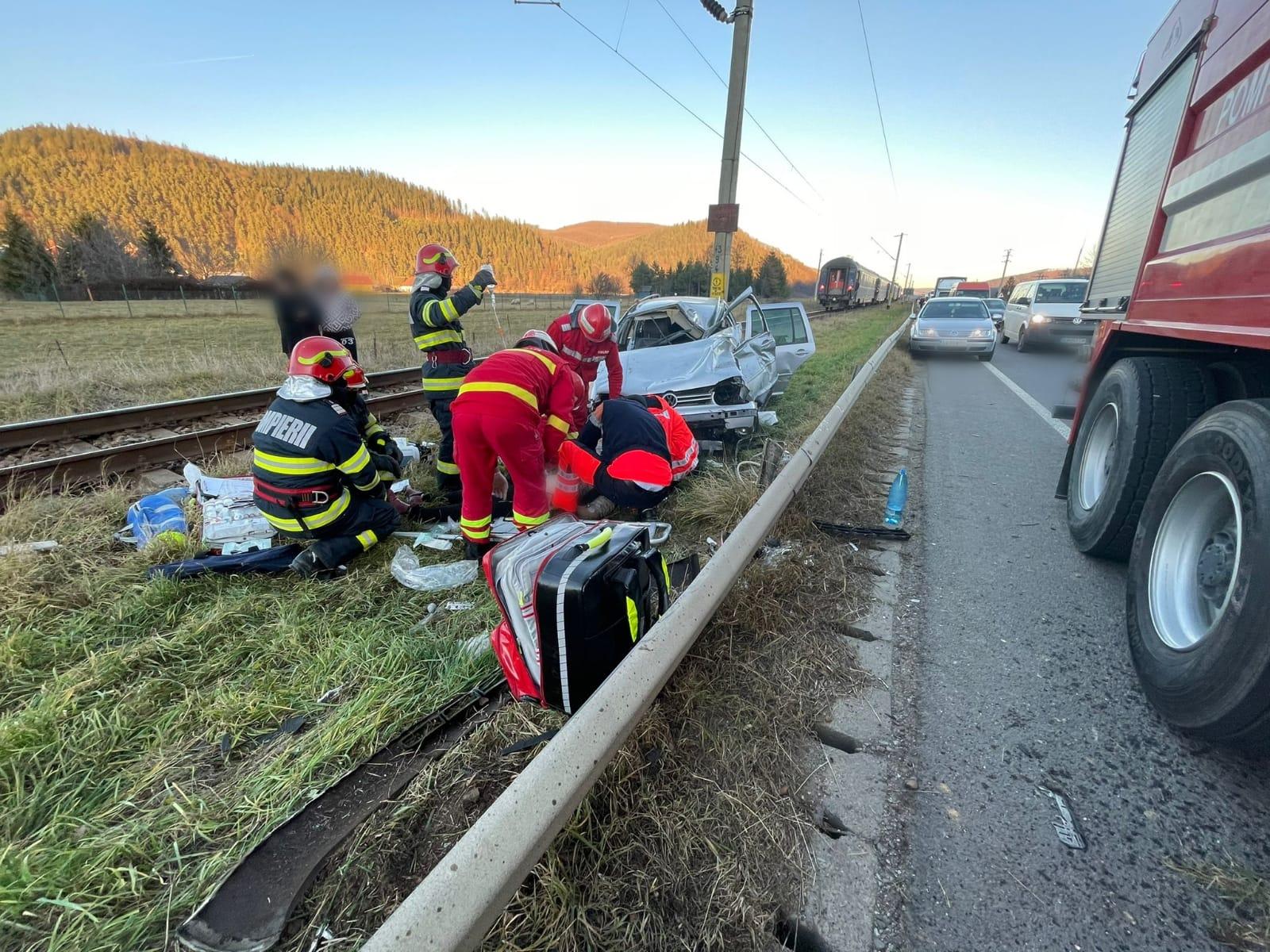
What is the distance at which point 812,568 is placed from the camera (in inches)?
113

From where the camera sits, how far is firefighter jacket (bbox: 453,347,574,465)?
127 inches

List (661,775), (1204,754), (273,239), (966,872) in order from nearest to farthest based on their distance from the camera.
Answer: (966,872), (661,775), (1204,754), (273,239)

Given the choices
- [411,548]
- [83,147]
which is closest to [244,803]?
[411,548]

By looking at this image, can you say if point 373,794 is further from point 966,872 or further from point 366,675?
point 966,872

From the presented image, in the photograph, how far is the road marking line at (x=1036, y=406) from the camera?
234 inches

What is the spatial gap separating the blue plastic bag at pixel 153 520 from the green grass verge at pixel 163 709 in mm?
148

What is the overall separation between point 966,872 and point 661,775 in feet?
2.72

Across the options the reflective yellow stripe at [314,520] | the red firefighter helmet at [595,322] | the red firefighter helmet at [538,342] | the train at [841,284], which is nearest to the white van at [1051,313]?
the red firefighter helmet at [595,322]

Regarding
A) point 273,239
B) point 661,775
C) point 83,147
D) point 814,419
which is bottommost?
point 661,775

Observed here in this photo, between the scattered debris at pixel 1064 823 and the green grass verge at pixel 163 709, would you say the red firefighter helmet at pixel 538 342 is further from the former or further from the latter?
the scattered debris at pixel 1064 823

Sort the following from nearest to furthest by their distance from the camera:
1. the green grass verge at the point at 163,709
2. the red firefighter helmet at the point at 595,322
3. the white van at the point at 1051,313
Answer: the green grass verge at the point at 163,709
the red firefighter helmet at the point at 595,322
the white van at the point at 1051,313

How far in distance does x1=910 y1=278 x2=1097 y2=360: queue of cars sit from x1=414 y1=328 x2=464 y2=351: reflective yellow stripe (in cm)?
1178

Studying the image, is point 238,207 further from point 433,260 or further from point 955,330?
point 955,330

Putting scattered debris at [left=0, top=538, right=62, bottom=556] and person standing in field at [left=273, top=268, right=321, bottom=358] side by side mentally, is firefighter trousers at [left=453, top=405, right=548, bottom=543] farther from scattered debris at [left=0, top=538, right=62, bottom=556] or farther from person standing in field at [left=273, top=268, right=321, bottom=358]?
person standing in field at [left=273, top=268, right=321, bottom=358]
